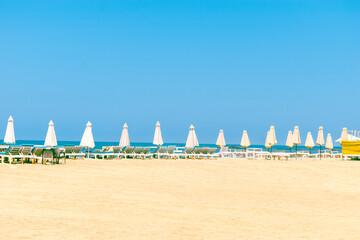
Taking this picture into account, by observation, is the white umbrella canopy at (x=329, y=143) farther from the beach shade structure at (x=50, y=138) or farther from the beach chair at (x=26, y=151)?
the beach chair at (x=26, y=151)

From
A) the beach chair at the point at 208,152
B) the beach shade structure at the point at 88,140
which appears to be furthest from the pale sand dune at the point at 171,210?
the beach chair at the point at 208,152

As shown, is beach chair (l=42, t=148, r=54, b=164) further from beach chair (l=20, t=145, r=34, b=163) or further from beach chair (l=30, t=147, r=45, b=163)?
beach chair (l=20, t=145, r=34, b=163)

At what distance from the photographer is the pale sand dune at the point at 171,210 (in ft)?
16.8

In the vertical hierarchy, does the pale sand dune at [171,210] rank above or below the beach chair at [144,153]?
below

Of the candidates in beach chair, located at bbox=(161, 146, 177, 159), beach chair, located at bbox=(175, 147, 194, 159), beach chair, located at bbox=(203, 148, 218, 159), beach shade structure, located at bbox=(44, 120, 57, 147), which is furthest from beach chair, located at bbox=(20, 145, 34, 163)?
beach chair, located at bbox=(203, 148, 218, 159)

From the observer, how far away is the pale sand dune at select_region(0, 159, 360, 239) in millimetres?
5133

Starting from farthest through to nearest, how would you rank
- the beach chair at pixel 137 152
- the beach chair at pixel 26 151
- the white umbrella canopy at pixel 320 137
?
the white umbrella canopy at pixel 320 137, the beach chair at pixel 137 152, the beach chair at pixel 26 151

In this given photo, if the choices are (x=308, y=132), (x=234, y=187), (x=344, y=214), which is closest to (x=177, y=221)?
(x=344, y=214)

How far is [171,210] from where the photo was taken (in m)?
6.69

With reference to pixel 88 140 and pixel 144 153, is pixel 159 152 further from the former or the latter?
pixel 88 140

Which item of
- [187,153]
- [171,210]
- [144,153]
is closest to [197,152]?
[187,153]

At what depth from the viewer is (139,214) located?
6258 mm

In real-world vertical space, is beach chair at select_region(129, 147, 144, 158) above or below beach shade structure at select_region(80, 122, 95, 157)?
below

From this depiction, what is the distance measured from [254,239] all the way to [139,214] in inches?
74.4
